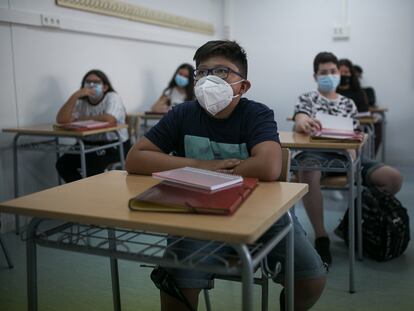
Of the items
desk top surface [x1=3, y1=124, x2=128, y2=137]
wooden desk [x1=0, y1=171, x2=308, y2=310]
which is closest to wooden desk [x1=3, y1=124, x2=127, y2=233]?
desk top surface [x1=3, y1=124, x2=128, y2=137]

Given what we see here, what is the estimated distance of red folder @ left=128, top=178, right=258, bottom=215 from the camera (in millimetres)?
1079

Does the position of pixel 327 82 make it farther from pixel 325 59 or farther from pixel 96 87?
pixel 96 87

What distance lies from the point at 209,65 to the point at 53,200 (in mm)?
710

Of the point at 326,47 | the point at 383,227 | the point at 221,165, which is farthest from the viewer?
the point at 326,47

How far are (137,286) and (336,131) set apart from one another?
1.26 meters

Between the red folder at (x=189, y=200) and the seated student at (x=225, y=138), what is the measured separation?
299 mm

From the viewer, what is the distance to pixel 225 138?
165 cm

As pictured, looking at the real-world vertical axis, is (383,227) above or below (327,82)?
below

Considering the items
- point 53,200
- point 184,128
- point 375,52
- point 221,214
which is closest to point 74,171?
point 184,128

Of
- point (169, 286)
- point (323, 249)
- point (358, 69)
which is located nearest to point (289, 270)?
point (169, 286)

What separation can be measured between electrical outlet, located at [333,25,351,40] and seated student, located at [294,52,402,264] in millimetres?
2753

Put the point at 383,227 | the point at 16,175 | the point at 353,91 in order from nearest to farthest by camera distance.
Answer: the point at 383,227, the point at 16,175, the point at 353,91

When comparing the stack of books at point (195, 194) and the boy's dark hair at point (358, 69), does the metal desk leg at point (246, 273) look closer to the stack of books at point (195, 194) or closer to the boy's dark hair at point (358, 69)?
the stack of books at point (195, 194)

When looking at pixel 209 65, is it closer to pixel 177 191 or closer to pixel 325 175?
pixel 177 191
